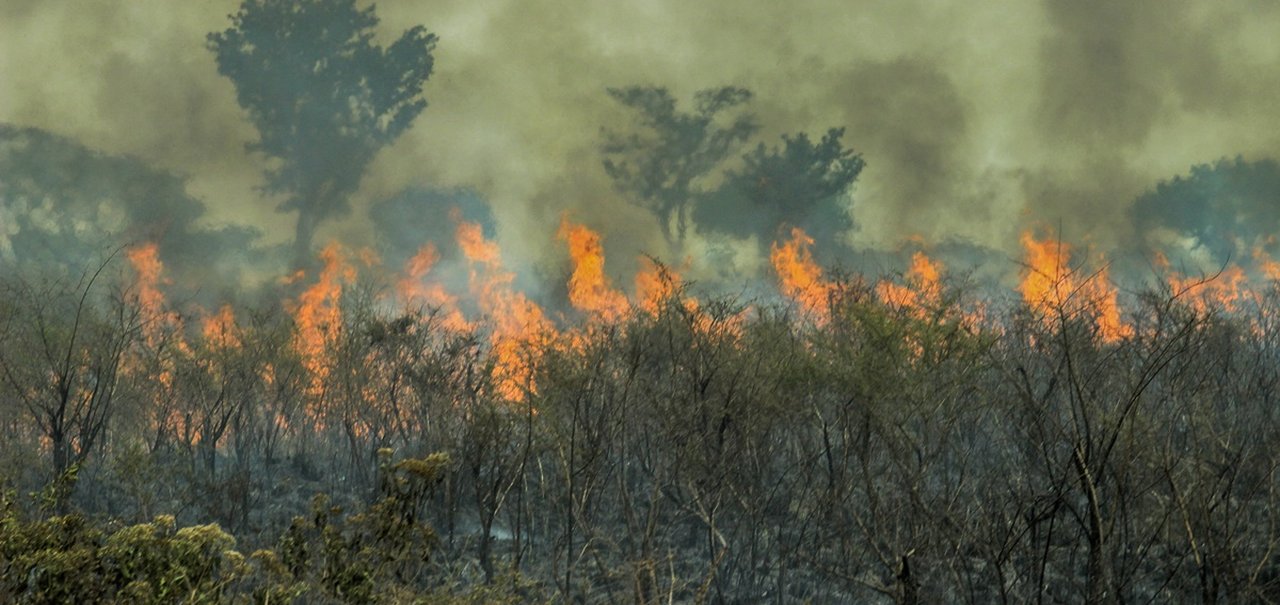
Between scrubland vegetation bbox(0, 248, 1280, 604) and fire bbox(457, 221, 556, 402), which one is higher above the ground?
fire bbox(457, 221, 556, 402)

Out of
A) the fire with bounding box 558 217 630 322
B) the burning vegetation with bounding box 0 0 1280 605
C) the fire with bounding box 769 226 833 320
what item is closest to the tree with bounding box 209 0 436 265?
the burning vegetation with bounding box 0 0 1280 605

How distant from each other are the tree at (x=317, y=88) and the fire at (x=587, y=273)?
15.4 m

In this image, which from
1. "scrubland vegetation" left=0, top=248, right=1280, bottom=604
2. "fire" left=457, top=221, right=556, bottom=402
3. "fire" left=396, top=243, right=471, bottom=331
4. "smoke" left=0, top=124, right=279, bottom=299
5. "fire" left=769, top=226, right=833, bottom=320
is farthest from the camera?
"fire" left=769, top=226, right=833, bottom=320

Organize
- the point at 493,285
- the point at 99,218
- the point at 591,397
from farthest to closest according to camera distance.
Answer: the point at 493,285
the point at 99,218
the point at 591,397

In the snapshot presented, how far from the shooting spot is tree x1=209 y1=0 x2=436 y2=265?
6412cm

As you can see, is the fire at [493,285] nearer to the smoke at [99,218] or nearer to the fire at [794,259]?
the smoke at [99,218]

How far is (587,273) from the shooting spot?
71438 mm

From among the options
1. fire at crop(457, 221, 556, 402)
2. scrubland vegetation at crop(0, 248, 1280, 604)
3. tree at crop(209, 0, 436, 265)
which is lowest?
scrubland vegetation at crop(0, 248, 1280, 604)

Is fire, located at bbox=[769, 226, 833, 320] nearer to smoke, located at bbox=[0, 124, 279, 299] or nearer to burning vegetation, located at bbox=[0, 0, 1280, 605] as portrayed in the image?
burning vegetation, located at bbox=[0, 0, 1280, 605]

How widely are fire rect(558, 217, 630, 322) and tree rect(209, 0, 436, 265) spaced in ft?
50.4

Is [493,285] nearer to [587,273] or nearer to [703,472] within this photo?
[587,273]

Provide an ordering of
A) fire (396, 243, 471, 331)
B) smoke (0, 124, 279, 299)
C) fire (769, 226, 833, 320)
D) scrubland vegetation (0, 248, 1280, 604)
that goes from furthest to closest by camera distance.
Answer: fire (769, 226, 833, 320)
fire (396, 243, 471, 331)
smoke (0, 124, 279, 299)
scrubland vegetation (0, 248, 1280, 604)

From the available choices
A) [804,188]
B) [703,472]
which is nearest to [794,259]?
[804,188]

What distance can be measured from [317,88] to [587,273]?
22.6 meters
